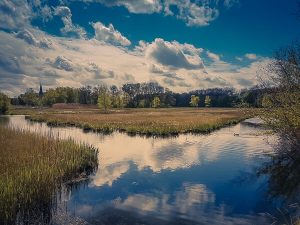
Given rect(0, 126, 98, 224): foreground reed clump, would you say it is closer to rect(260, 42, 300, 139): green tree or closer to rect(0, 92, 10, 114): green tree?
rect(260, 42, 300, 139): green tree

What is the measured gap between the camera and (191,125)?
50.9 m

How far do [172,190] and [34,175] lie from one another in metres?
7.25

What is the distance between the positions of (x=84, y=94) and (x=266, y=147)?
155m

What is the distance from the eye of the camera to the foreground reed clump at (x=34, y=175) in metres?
12.3

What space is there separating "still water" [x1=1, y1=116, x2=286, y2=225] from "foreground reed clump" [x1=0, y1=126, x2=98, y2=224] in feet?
2.95

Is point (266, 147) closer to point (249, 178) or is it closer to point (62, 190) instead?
point (249, 178)

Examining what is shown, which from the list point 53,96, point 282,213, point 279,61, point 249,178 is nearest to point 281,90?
point 279,61

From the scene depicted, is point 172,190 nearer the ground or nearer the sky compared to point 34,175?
nearer the ground

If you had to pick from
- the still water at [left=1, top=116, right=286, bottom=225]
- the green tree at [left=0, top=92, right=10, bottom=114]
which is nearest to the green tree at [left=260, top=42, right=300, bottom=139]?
the still water at [left=1, top=116, right=286, bottom=225]

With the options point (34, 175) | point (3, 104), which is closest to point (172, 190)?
point (34, 175)

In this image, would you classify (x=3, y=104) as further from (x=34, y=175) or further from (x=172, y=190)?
(x=172, y=190)

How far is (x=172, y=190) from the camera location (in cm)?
1739

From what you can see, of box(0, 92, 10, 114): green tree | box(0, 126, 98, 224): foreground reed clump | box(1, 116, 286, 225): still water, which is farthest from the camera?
box(0, 92, 10, 114): green tree

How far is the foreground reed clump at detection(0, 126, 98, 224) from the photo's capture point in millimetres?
12289
